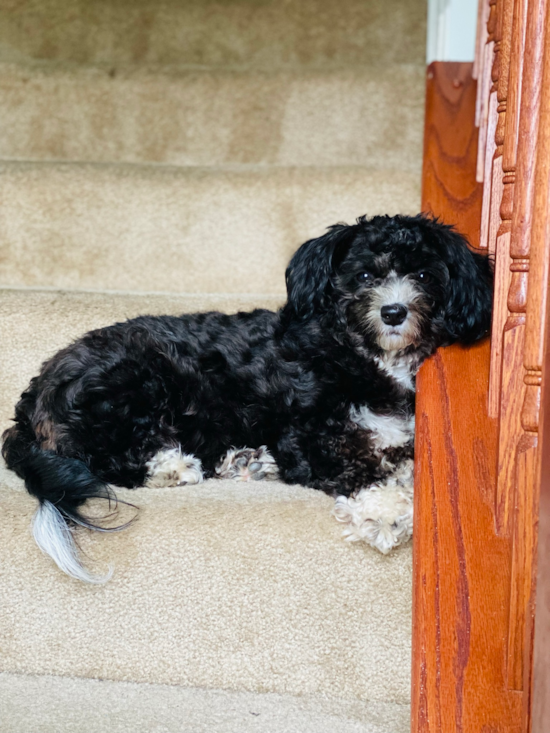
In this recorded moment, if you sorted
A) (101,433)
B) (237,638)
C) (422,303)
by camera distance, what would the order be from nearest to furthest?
Answer: (237,638) < (422,303) < (101,433)

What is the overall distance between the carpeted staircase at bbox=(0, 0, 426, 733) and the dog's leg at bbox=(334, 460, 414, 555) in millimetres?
42

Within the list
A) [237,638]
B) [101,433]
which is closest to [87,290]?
[101,433]

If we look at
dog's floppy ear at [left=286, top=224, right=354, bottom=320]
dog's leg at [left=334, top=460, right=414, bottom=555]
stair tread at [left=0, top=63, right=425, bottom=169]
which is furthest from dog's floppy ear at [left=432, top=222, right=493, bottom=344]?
stair tread at [left=0, top=63, right=425, bottom=169]

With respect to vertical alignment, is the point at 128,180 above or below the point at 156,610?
above

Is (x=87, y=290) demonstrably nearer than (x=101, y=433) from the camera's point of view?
No

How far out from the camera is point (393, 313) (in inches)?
78.1

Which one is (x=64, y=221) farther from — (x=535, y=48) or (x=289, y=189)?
(x=535, y=48)

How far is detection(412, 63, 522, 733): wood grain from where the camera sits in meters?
1.18

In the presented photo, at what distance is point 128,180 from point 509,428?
1957 millimetres

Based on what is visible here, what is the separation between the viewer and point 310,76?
321cm

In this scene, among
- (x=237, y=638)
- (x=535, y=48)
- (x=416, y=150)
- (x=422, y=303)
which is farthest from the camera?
(x=416, y=150)

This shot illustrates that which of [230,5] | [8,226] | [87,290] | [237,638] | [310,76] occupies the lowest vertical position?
[237,638]

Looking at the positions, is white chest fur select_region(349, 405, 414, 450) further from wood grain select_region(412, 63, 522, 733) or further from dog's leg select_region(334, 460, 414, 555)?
wood grain select_region(412, 63, 522, 733)

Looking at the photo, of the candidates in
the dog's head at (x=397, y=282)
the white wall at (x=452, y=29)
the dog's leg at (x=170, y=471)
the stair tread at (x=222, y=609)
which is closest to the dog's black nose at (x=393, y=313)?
the dog's head at (x=397, y=282)
